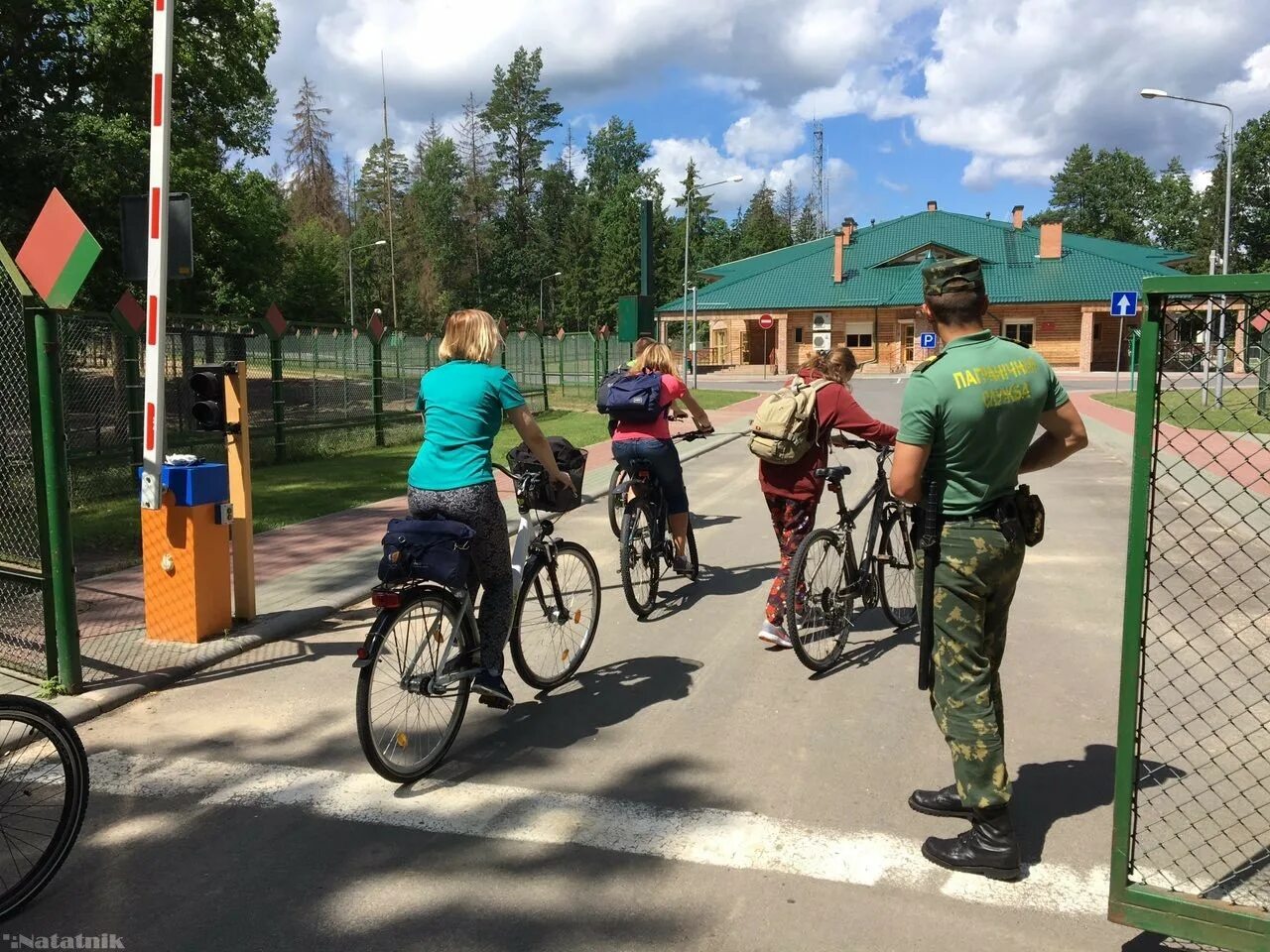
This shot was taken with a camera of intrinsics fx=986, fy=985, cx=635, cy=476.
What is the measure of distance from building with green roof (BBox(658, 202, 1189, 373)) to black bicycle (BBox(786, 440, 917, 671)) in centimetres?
4610

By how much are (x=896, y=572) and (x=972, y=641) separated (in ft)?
9.77

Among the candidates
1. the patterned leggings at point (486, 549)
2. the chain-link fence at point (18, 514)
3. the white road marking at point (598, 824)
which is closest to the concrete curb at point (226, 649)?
the chain-link fence at point (18, 514)

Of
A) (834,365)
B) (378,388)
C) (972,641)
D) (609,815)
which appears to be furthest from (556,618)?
(378,388)


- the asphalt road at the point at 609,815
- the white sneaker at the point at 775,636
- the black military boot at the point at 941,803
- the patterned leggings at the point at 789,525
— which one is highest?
the patterned leggings at the point at 789,525

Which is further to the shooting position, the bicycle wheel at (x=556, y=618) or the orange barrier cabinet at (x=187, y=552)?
the orange barrier cabinet at (x=187, y=552)

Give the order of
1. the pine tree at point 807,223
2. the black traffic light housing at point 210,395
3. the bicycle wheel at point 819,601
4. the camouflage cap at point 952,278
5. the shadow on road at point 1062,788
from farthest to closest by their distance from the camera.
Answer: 1. the pine tree at point 807,223
2. the black traffic light housing at point 210,395
3. the bicycle wheel at point 819,601
4. the shadow on road at point 1062,788
5. the camouflage cap at point 952,278

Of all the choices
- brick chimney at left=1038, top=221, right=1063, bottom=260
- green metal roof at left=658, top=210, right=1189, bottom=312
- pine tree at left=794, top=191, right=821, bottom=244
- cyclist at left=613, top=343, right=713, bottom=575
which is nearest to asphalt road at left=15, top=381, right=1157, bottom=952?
cyclist at left=613, top=343, right=713, bottom=575

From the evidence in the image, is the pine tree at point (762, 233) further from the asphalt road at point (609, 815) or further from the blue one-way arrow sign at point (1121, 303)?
the asphalt road at point (609, 815)

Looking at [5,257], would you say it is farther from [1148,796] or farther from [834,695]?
[1148,796]

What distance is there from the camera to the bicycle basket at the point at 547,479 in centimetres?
503

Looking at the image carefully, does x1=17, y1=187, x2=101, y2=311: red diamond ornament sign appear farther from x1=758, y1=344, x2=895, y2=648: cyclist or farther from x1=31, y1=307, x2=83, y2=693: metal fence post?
x1=758, y1=344, x2=895, y2=648: cyclist

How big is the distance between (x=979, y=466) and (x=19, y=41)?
79.3ft

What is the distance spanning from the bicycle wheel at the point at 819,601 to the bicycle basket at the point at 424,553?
1.95 meters

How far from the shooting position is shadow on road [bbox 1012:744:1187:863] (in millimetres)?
3682
